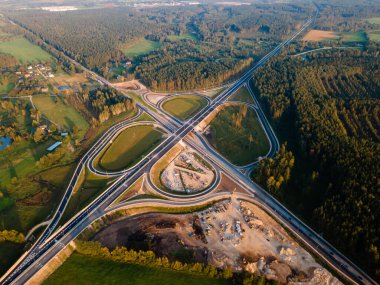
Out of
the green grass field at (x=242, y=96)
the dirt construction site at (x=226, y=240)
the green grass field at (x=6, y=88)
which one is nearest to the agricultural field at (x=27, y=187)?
the dirt construction site at (x=226, y=240)

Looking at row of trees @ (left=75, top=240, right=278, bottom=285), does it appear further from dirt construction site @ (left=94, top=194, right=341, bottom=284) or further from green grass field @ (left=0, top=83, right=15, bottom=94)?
green grass field @ (left=0, top=83, right=15, bottom=94)

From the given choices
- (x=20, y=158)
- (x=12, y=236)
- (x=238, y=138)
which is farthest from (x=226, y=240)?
(x=20, y=158)

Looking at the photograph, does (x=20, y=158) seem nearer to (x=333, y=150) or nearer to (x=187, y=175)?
(x=187, y=175)

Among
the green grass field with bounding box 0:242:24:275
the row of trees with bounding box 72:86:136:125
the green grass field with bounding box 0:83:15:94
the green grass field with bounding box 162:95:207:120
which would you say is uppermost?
the green grass field with bounding box 0:83:15:94

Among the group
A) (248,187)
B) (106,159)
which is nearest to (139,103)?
(106,159)

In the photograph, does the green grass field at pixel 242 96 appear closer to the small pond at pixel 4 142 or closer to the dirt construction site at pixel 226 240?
the dirt construction site at pixel 226 240

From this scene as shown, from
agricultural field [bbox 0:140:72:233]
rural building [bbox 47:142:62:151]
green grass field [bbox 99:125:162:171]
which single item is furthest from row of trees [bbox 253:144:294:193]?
rural building [bbox 47:142:62:151]
